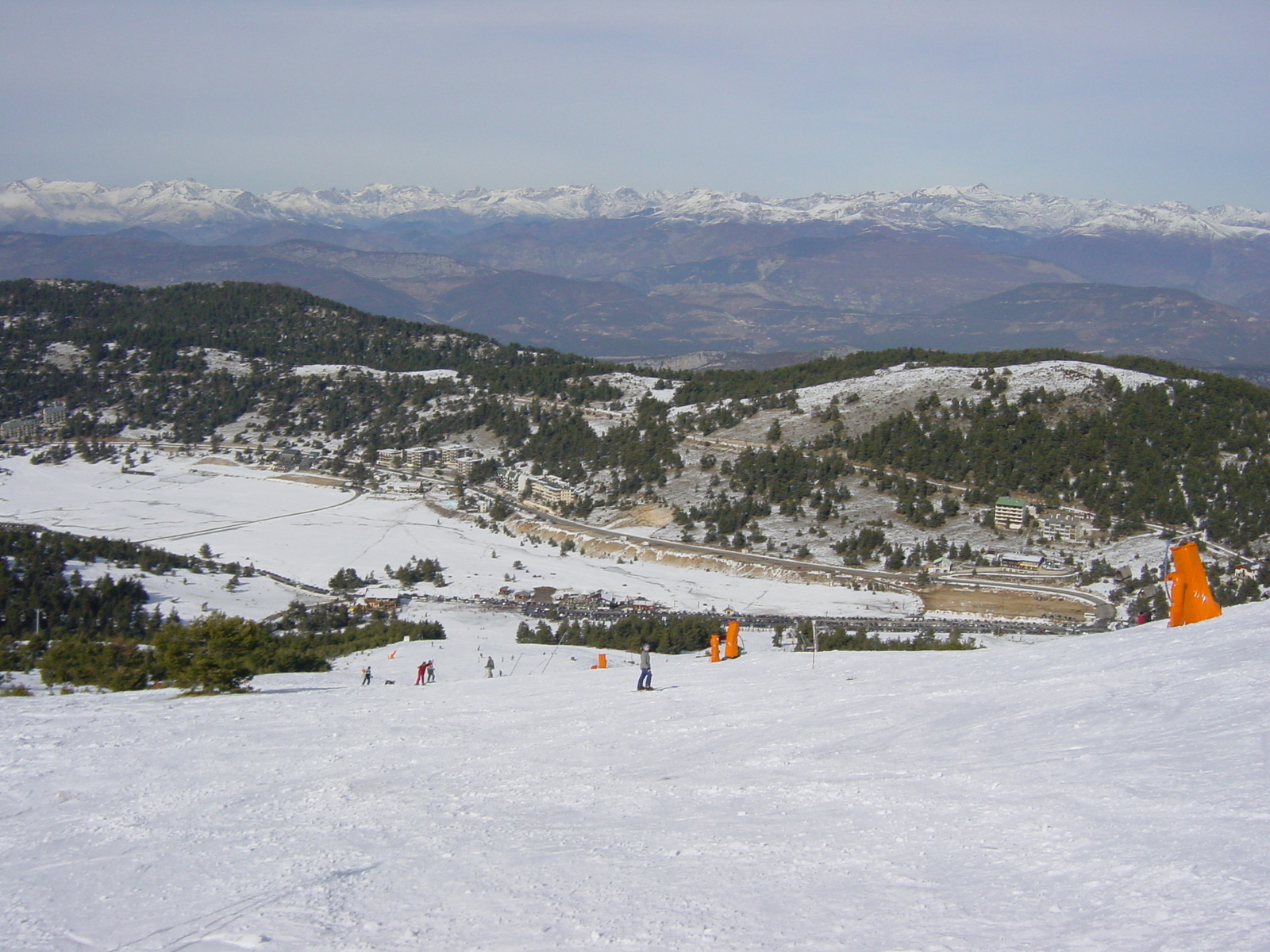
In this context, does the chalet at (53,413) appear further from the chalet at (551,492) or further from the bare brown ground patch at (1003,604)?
the bare brown ground patch at (1003,604)

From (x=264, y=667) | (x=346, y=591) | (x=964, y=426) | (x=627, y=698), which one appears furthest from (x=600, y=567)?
(x=627, y=698)

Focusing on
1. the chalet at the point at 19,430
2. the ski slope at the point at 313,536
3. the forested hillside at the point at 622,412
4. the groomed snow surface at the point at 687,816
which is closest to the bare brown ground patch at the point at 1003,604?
the ski slope at the point at 313,536

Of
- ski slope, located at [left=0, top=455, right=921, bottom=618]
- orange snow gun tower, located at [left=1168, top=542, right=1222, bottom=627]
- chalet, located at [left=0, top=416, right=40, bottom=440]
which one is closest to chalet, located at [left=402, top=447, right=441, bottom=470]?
ski slope, located at [left=0, top=455, right=921, bottom=618]

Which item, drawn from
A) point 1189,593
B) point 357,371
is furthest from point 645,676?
point 357,371

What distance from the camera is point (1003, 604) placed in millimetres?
53812

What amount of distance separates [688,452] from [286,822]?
248 ft

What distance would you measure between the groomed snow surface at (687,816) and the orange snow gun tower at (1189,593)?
1204 mm

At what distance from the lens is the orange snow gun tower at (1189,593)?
61.2 ft

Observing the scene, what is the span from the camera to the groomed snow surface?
25.9 feet

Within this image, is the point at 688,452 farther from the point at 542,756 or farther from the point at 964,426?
the point at 542,756

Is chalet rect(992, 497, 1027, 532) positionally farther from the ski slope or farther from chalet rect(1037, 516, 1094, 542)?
the ski slope

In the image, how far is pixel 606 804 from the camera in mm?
11555

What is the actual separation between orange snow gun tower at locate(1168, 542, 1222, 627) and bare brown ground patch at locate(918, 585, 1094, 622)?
33.4 metres

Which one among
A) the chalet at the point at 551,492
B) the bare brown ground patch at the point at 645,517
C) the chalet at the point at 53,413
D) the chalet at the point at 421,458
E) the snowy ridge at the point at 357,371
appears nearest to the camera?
the bare brown ground patch at the point at 645,517
